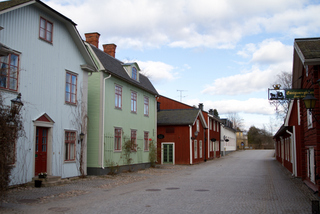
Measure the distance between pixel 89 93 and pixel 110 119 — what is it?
6.52 ft

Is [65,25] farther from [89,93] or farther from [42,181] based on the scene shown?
[42,181]

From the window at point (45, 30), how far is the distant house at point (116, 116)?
4.49 metres

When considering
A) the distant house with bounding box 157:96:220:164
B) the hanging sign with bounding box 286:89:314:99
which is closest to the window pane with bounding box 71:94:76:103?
the hanging sign with bounding box 286:89:314:99

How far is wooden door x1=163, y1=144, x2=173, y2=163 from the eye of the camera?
31.1 m

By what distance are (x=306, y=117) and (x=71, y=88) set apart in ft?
36.3

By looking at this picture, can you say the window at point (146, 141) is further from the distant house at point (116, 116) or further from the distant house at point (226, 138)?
the distant house at point (226, 138)

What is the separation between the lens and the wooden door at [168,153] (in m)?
31.1

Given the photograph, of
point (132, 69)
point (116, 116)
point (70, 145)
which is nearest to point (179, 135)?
point (132, 69)

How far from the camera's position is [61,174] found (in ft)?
51.2

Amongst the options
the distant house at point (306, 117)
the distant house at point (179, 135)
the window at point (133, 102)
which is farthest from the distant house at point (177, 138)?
the distant house at point (306, 117)

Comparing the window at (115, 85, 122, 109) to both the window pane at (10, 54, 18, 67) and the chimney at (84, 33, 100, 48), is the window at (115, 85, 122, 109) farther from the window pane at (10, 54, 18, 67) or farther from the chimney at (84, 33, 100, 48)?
the window pane at (10, 54, 18, 67)

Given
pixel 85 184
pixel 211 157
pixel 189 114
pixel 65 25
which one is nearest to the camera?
pixel 85 184

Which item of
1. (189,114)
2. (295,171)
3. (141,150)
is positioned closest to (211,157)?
(189,114)

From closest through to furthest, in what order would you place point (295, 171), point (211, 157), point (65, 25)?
point (65, 25), point (295, 171), point (211, 157)
